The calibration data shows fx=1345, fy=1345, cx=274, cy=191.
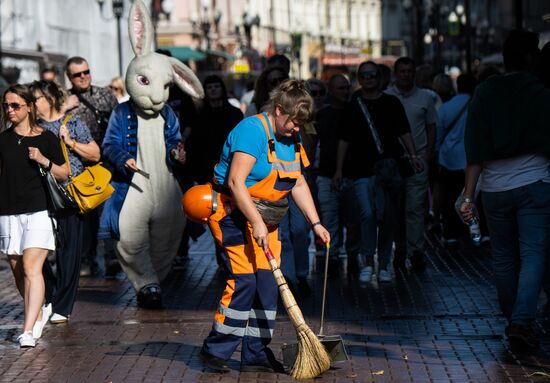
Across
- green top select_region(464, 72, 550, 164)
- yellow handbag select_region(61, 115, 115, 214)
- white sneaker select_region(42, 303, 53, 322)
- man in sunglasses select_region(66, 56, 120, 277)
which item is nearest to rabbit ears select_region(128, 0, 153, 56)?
man in sunglasses select_region(66, 56, 120, 277)

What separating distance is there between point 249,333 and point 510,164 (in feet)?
6.69

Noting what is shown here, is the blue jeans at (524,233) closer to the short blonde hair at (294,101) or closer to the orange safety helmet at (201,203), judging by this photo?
the short blonde hair at (294,101)

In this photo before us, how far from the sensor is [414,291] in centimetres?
1148

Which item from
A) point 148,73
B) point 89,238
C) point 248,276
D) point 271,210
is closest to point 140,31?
point 148,73

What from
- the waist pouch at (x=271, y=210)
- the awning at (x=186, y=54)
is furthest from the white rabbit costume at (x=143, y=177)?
the awning at (x=186, y=54)

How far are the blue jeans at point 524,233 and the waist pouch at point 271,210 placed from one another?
1497 mm

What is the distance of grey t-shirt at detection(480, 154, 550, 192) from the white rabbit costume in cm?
315

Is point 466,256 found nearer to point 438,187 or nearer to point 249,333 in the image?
point 438,187

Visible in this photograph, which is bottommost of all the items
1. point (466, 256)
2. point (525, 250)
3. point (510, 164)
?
point (466, 256)

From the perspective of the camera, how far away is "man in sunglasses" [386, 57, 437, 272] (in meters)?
12.8

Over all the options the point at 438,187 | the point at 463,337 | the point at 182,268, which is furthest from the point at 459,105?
the point at 463,337

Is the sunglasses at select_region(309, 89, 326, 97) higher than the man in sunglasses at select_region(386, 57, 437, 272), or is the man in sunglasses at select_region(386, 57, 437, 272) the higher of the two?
the sunglasses at select_region(309, 89, 326, 97)

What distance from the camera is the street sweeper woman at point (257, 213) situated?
25.8 ft

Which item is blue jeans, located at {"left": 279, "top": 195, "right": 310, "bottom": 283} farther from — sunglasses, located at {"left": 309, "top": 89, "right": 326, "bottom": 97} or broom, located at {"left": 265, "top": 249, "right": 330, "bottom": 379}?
broom, located at {"left": 265, "top": 249, "right": 330, "bottom": 379}
